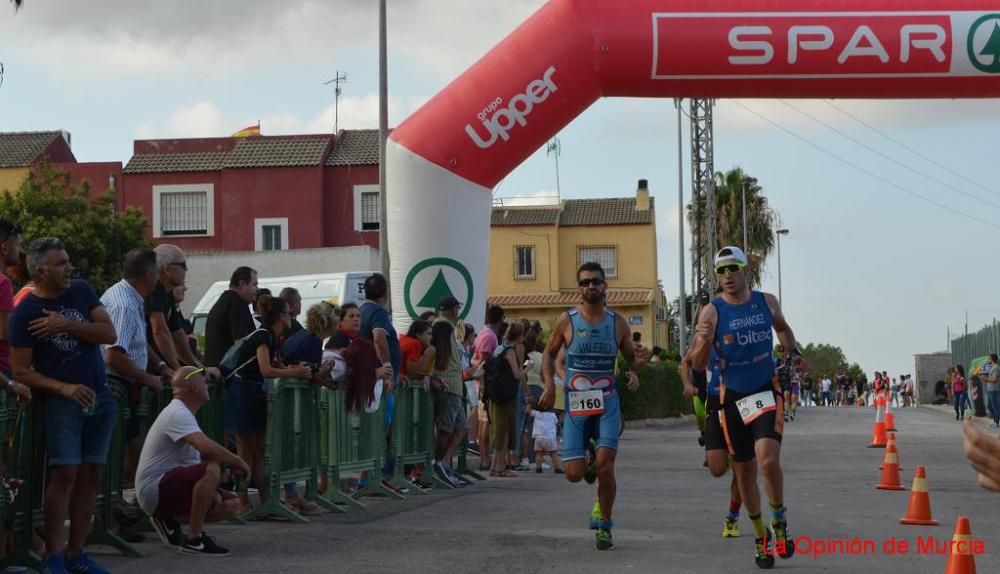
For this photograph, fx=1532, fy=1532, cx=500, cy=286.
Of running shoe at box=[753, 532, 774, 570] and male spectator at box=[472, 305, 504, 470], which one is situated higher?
male spectator at box=[472, 305, 504, 470]

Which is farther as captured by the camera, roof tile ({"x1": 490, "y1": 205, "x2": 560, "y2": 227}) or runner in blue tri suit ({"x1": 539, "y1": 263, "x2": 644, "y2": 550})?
roof tile ({"x1": 490, "y1": 205, "x2": 560, "y2": 227})

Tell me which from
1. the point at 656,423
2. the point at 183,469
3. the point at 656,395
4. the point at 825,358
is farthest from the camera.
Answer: the point at 825,358

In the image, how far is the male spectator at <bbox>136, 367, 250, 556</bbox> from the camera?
934 centimetres

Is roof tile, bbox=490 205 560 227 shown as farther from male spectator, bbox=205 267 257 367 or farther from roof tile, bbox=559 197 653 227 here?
male spectator, bbox=205 267 257 367

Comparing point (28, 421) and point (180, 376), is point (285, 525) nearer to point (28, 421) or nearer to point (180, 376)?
point (180, 376)

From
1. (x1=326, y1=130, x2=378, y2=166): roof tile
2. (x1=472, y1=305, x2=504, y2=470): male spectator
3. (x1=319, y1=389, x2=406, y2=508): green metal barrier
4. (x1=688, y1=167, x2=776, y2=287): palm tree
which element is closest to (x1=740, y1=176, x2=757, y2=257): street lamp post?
(x1=688, y1=167, x2=776, y2=287): palm tree

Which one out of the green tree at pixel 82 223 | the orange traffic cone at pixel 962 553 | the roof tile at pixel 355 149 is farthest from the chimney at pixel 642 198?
the orange traffic cone at pixel 962 553

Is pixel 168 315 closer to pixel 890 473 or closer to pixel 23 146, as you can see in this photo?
pixel 890 473

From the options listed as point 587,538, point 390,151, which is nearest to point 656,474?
point 390,151

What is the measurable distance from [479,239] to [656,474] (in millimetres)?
3903

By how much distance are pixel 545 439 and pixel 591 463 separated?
854 cm

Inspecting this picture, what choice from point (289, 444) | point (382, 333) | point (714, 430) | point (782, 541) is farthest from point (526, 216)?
point (782, 541)

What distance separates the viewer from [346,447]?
12930 mm

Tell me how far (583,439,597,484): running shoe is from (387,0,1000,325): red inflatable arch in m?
9.01
